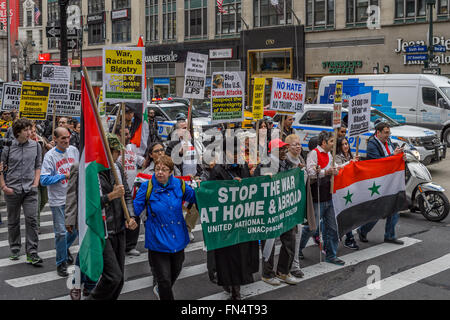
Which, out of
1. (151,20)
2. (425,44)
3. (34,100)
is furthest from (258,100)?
(151,20)

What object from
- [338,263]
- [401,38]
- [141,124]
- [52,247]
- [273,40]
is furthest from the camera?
[273,40]

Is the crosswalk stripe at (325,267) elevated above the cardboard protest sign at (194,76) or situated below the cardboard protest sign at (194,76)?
below

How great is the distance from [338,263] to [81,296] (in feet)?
11.8

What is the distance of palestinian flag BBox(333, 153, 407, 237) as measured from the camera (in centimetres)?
799

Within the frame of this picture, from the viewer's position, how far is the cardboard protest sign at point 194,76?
10070mm

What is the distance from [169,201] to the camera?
17.7 ft

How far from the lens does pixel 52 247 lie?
8.56 meters

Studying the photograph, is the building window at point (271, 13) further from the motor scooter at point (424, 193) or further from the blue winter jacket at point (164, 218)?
the blue winter jacket at point (164, 218)

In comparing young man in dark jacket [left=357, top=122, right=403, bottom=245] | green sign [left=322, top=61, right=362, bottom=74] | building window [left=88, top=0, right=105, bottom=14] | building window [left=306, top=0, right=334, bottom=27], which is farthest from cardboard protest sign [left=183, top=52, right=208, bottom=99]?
building window [left=88, top=0, right=105, bottom=14]

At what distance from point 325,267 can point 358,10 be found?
96.8ft

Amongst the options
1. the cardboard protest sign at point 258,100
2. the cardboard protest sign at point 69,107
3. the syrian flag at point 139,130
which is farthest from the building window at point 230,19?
the syrian flag at point 139,130

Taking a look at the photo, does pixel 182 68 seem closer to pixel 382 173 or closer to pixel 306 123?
pixel 306 123

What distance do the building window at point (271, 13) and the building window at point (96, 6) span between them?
2035 cm
